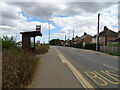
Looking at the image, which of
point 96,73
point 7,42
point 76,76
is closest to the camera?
point 76,76

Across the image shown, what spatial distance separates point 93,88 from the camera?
5.92 metres

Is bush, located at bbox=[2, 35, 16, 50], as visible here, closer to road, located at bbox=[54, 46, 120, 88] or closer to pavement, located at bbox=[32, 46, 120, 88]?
pavement, located at bbox=[32, 46, 120, 88]

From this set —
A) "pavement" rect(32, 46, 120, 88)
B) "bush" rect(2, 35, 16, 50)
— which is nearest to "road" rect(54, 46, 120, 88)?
"pavement" rect(32, 46, 120, 88)

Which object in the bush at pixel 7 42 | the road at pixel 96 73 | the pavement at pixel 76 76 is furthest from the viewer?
the bush at pixel 7 42

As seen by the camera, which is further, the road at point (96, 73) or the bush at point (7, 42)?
the bush at point (7, 42)

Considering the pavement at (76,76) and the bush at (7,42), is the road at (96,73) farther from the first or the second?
the bush at (7,42)

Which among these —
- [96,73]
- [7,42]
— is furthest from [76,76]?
[7,42]

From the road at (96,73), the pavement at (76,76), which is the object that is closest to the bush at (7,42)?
the pavement at (76,76)

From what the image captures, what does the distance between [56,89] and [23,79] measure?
1180 millimetres

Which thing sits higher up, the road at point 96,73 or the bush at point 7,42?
the bush at point 7,42

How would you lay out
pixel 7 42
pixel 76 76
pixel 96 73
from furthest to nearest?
pixel 7 42 → pixel 96 73 → pixel 76 76

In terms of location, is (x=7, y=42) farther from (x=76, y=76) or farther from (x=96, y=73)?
(x=96, y=73)

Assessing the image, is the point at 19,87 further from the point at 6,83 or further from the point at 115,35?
the point at 115,35

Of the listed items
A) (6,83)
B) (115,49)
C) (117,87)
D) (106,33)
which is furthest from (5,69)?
(106,33)
